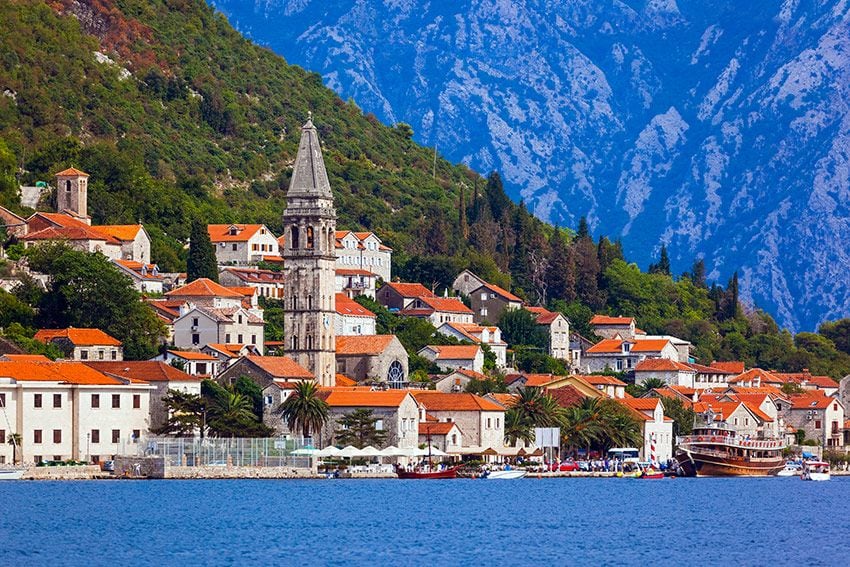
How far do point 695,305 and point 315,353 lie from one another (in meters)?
79.6

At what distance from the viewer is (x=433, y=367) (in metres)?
143

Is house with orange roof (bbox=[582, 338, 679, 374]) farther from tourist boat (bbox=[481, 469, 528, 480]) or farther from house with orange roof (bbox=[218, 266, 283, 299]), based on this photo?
tourist boat (bbox=[481, 469, 528, 480])

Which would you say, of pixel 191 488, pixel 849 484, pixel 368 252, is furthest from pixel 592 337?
pixel 191 488

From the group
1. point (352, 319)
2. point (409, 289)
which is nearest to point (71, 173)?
point (352, 319)

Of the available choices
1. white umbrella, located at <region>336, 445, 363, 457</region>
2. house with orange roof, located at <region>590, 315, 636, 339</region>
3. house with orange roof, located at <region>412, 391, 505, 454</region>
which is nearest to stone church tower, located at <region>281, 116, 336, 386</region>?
house with orange roof, located at <region>412, 391, 505, 454</region>

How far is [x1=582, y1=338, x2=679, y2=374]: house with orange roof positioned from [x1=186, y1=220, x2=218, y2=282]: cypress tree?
36130 mm

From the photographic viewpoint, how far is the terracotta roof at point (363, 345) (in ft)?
430

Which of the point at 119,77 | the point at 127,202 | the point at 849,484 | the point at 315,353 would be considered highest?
the point at 119,77

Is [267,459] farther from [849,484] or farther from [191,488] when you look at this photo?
[849,484]

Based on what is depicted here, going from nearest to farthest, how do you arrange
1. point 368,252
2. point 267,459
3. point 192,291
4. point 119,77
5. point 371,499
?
point 371,499, point 267,459, point 192,291, point 368,252, point 119,77

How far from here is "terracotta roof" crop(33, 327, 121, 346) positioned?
390 ft

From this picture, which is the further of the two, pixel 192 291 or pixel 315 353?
pixel 192 291

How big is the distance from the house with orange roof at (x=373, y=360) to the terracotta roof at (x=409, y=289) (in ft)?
86.2

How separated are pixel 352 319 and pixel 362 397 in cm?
2642
